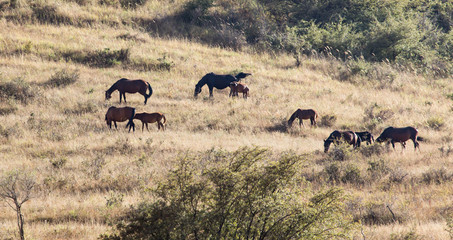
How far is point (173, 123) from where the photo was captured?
19.6 m

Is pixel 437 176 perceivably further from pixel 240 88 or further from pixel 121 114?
pixel 240 88

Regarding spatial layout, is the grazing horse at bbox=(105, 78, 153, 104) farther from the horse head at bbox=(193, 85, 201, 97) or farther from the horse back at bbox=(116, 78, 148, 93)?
the horse head at bbox=(193, 85, 201, 97)

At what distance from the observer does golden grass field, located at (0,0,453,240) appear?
11367mm

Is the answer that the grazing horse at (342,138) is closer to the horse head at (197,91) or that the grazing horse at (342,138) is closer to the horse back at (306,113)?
the horse back at (306,113)

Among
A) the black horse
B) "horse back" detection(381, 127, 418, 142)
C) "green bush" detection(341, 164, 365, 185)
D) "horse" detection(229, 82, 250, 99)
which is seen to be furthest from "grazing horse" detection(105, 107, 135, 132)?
"horse back" detection(381, 127, 418, 142)

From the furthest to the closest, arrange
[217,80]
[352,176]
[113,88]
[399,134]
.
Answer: [217,80]
[113,88]
[399,134]
[352,176]

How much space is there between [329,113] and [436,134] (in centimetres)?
477

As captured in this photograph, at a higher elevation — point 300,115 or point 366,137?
point 300,115

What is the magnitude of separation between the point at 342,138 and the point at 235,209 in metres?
10.8

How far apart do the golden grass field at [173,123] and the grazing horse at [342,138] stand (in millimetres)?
468

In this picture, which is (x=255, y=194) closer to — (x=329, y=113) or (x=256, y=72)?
(x=329, y=113)

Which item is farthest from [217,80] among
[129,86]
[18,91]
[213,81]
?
[18,91]

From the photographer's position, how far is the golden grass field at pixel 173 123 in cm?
1137

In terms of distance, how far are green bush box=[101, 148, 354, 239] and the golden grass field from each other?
2193 mm
